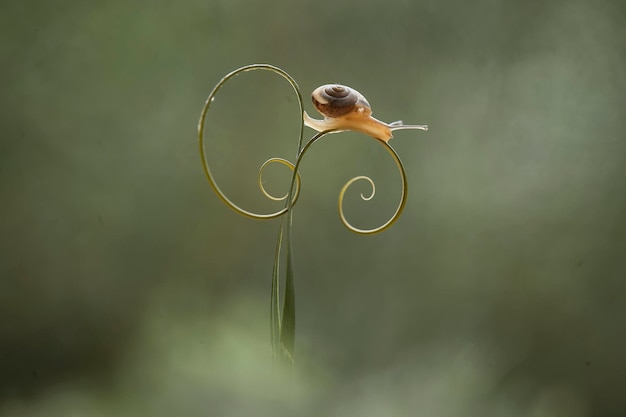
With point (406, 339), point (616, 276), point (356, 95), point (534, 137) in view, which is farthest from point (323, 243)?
point (356, 95)

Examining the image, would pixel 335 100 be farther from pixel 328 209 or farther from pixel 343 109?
pixel 328 209

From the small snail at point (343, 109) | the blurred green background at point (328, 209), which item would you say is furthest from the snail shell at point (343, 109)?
the blurred green background at point (328, 209)

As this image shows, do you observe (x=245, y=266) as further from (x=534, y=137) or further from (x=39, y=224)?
(x=534, y=137)

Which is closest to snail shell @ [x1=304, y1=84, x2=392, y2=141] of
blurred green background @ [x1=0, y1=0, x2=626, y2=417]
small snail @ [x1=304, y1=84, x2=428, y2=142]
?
small snail @ [x1=304, y1=84, x2=428, y2=142]

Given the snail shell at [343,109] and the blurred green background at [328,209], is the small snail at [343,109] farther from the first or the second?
the blurred green background at [328,209]

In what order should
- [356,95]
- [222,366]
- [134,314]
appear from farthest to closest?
[134,314] → [222,366] → [356,95]

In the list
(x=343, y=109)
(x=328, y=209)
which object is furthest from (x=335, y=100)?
(x=328, y=209)

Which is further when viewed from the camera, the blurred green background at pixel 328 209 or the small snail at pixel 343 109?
the blurred green background at pixel 328 209

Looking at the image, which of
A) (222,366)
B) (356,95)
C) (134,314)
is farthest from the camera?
(134,314)
